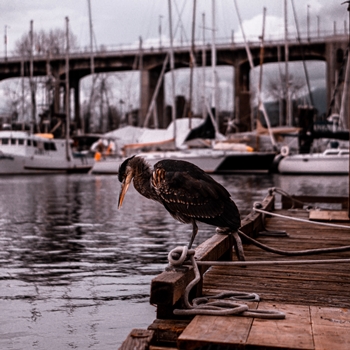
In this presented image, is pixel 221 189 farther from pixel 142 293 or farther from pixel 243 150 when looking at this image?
pixel 243 150

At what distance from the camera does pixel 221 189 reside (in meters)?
6.56

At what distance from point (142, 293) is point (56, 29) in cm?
8545

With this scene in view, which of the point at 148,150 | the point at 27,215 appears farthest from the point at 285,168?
the point at 27,215

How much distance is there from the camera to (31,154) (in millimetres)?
58062

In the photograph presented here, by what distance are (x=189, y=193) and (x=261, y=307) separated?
164cm

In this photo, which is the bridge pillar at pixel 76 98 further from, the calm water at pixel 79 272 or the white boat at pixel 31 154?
the calm water at pixel 79 272

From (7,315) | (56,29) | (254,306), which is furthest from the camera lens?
(56,29)

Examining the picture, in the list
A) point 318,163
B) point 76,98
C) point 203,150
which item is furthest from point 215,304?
point 76,98

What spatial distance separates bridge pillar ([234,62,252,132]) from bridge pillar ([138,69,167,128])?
9575 millimetres

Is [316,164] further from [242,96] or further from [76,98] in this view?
[76,98]

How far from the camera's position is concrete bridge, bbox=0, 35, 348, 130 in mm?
75688

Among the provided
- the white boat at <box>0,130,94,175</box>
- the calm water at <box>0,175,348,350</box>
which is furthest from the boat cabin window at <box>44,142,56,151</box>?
the calm water at <box>0,175,348,350</box>

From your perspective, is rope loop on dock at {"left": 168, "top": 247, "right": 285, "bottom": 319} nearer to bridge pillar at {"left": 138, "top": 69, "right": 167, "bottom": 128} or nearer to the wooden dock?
the wooden dock

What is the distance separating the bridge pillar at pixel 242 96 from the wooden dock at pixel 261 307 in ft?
223
